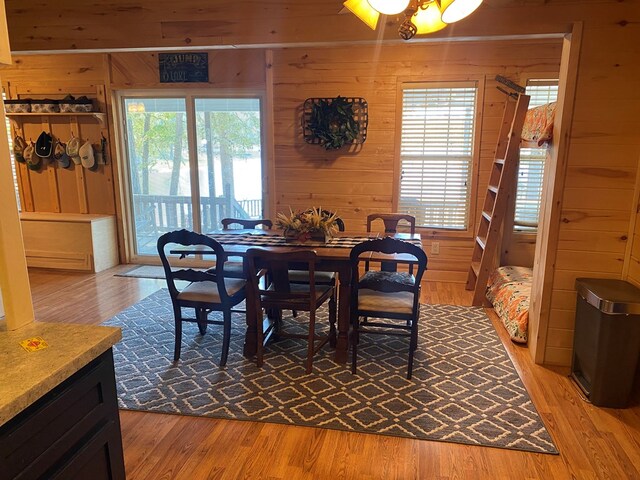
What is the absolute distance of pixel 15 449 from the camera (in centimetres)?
107

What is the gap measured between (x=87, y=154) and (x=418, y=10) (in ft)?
14.6

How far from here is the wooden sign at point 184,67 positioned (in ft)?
16.3

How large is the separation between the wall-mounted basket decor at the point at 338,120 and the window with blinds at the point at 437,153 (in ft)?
1.43

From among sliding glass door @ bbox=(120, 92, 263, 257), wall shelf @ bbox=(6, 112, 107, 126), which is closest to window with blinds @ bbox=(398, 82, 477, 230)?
sliding glass door @ bbox=(120, 92, 263, 257)

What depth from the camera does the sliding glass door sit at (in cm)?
514

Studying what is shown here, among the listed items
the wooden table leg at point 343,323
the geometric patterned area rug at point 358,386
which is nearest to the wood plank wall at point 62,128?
the geometric patterned area rug at point 358,386

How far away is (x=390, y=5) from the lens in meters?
1.91

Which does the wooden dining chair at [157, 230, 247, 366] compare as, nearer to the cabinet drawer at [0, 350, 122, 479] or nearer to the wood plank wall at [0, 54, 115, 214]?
the cabinet drawer at [0, 350, 122, 479]

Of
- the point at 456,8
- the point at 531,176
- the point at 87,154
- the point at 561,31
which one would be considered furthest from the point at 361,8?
the point at 87,154

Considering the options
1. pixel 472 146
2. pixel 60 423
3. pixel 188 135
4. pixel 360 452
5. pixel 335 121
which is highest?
pixel 335 121

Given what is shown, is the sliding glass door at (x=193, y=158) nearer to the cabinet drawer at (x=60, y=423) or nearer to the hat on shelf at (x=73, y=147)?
the hat on shelf at (x=73, y=147)

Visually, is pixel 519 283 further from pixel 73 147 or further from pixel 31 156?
pixel 31 156

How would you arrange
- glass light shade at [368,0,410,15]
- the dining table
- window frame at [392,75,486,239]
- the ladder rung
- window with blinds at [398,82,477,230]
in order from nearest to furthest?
1. glass light shade at [368,0,410,15]
2. the dining table
3. the ladder rung
4. window frame at [392,75,486,239]
5. window with blinds at [398,82,477,230]

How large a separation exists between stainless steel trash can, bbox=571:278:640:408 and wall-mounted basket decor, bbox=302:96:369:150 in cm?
269
